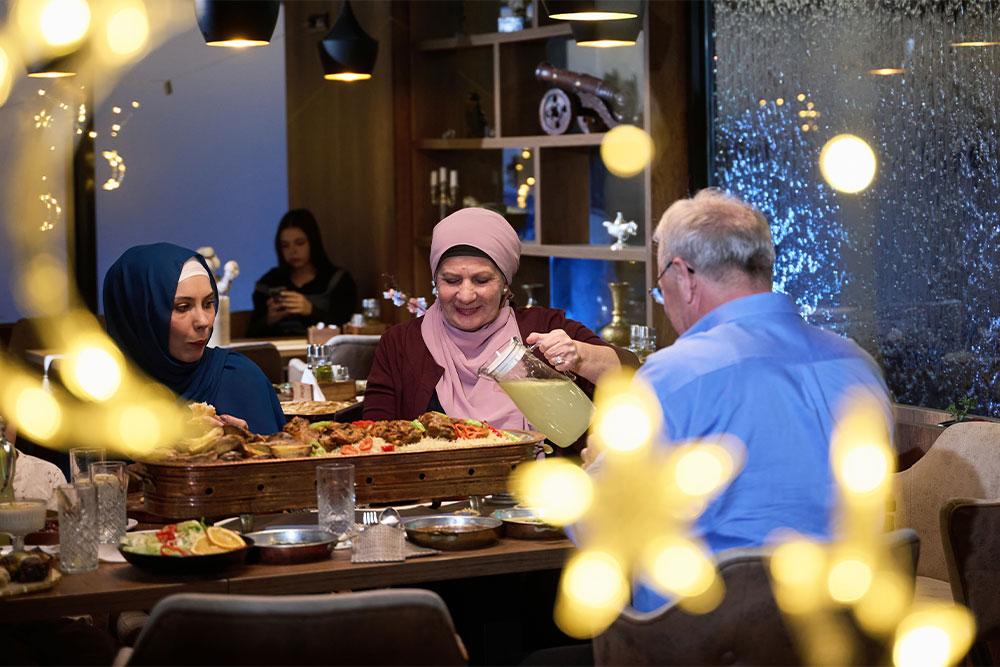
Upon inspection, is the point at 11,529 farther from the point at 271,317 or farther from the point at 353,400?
the point at 271,317

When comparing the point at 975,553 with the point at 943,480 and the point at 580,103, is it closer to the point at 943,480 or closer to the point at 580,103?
the point at 943,480

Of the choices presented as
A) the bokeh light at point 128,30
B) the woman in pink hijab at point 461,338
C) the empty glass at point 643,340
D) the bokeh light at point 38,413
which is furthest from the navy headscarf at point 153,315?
the bokeh light at point 128,30

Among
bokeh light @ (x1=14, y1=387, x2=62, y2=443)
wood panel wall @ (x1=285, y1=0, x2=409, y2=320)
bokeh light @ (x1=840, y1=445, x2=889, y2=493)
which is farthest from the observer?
wood panel wall @ (x1=285, y1=0, x2=409, y2=320)

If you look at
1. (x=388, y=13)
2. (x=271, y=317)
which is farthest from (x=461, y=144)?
(x=271, y=317)

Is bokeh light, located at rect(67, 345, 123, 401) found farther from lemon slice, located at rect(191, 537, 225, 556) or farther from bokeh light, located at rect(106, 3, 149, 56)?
bokeh light, located at rect(106, 3, 149, 56)

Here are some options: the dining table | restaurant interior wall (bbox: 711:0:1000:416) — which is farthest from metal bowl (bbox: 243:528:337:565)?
restaurant interior wall (bbox: 711:0:1000:416)

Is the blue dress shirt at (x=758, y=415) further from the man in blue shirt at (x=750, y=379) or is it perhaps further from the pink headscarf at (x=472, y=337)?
the pink headscarf at (x=472, y=337)

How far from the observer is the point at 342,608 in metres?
1.47

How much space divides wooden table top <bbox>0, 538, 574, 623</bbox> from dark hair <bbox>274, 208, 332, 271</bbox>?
5.15 m

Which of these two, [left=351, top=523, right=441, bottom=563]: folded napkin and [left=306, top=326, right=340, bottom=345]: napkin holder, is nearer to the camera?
[left=351, top=523, right=441, bottom=563]: folded napkin

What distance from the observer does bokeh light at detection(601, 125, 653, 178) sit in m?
5.23

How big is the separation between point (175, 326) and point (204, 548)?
99 centimetres

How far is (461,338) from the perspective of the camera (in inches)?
119

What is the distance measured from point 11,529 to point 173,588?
42 cm
